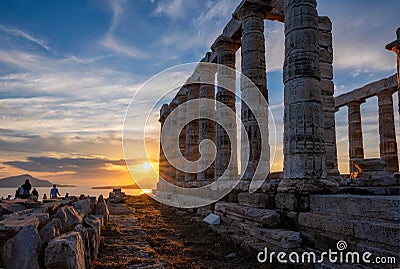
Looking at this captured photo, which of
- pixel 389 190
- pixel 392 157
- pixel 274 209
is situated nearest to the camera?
pixel 274 209

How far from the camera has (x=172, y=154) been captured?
88.4ft

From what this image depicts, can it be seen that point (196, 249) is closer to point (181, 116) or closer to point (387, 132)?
point (181, 116)

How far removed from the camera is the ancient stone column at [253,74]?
41.3ft

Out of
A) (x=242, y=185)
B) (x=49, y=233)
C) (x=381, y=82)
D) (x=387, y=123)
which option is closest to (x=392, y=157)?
(x=387, y=123)

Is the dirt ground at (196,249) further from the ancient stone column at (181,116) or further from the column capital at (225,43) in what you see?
the ancient stone column at (181,116)

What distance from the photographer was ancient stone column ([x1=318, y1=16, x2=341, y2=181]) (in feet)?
43.1

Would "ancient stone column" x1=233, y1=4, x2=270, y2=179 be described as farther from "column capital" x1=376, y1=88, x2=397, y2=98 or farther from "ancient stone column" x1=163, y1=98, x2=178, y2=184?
"ancient stone column" x1=163, y1=98, x2=178, y2=184

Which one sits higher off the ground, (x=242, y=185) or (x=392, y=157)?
(x=392, y=157)

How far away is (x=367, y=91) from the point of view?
23250mm

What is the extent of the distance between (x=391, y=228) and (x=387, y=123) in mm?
20184

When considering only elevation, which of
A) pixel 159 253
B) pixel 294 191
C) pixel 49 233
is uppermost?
pixel 294 191

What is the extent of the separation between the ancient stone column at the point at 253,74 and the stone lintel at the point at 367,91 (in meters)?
13.1

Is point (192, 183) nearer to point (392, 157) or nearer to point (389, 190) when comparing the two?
point (389, 190)

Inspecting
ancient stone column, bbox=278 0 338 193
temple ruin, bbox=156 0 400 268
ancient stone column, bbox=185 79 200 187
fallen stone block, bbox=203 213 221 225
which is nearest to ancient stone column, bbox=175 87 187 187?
ancient stone column, bbox=185 79 200 187
